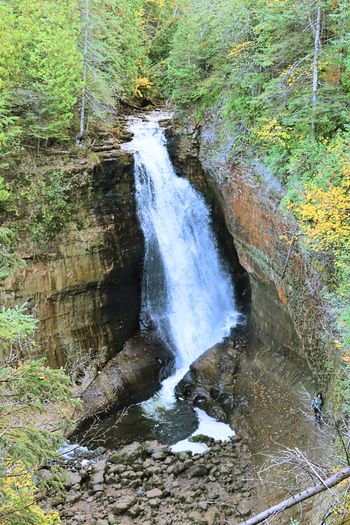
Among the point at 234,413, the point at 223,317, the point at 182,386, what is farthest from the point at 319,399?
the point at 223,317

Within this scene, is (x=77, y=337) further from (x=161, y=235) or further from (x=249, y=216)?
(x=249, y=216)

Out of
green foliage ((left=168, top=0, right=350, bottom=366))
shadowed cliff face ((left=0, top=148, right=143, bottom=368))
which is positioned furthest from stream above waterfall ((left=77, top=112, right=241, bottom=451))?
green foliage ((left=168, top=0, right=350, bottom=366))

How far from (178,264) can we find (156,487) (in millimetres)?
8666

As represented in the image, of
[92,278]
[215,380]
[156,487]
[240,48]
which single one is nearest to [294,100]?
[240,48]

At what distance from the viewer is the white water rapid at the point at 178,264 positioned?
16.8 metres

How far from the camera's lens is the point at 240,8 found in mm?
15258

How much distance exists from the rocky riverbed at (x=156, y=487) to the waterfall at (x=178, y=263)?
5.07m

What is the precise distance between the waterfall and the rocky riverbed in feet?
16.6

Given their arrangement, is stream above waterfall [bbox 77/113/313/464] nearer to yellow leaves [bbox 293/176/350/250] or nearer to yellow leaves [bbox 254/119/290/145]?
yellow leaves [bbox 254/119/290/145]

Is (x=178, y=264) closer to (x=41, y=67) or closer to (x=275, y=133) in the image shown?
(x=275, y=133)

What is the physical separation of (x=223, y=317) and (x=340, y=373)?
863 cm

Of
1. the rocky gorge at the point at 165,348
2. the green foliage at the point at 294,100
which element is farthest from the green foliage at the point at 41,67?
the green foliage at the point at 294,100

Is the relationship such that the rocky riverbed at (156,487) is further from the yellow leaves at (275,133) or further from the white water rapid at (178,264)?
the yellow leaves at (275,133)

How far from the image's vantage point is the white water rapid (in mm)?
16812
